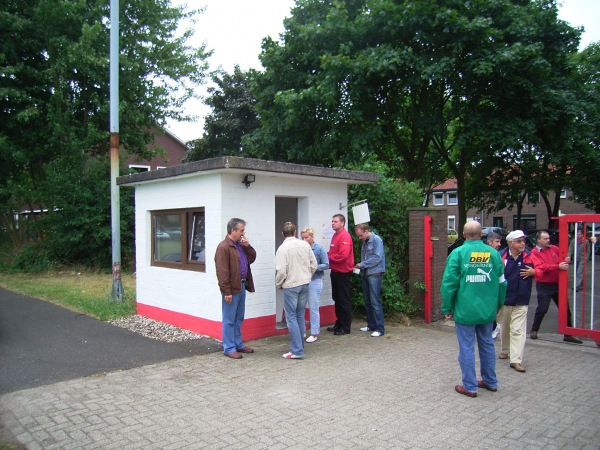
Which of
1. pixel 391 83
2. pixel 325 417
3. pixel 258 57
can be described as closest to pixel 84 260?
pixel 258 57

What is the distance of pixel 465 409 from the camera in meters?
4.59

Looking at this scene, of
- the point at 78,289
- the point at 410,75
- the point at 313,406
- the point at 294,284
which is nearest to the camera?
the point at 313,406

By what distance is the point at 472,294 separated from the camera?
488 cm

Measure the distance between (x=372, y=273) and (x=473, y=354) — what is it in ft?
9.46

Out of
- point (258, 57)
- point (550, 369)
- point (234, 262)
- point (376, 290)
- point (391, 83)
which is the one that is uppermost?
point (258, 57)

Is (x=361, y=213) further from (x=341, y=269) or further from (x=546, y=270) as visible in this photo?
(x=546, y=270)

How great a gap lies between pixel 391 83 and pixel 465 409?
12.5 m

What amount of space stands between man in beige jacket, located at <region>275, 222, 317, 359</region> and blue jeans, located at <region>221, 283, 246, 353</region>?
59 centimetres

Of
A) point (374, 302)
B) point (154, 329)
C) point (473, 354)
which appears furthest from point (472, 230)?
point (154, 329)

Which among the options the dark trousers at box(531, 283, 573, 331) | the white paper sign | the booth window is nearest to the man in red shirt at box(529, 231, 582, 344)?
the dark trousers at box(531, 283, 573, 331)

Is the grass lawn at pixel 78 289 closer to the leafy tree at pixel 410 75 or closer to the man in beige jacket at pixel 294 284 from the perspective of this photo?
the man in beige jacket at pixel 294 284

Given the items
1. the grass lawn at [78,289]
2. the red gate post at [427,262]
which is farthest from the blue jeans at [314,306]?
the grass lawn at [78,289]

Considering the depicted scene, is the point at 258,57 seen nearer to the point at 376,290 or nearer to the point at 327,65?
the point at 327,65

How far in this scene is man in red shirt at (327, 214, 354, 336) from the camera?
299 inches
